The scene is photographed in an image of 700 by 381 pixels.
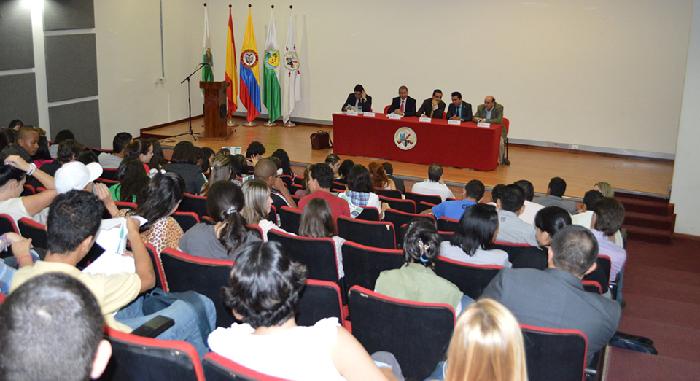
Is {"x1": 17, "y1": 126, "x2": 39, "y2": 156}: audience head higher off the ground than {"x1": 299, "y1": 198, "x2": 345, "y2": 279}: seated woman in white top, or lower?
higher

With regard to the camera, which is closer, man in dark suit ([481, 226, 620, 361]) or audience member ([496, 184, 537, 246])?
man in dark suit ([481, 226, 620, 361])

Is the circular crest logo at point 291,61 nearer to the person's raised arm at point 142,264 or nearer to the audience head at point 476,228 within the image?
the audience head at point 476,228

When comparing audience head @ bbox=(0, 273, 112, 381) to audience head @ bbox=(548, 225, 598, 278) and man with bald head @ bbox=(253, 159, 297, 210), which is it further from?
man with bald head @ bbox=(253, 159, 297, 210)

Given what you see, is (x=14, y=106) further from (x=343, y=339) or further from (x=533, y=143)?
(x=343, y=339)

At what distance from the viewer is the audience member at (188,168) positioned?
629cm

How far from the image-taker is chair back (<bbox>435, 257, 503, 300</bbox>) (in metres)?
3.64

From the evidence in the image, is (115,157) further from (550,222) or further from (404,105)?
(404,105)

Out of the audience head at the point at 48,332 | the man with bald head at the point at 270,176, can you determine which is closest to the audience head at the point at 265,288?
the audience head at the point at 48,332

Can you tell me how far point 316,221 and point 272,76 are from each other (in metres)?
9.49

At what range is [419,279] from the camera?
321 cm

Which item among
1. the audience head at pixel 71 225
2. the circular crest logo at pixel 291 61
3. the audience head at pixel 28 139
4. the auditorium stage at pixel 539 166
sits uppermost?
the circular crest logo at pixel 291 61

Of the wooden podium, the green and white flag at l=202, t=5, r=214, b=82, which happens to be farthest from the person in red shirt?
the green and white flag at l=202, t=5, r=214, b=82

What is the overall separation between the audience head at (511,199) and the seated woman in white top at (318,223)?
4.91 feet

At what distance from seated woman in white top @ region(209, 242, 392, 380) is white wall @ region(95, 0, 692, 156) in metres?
10.1
